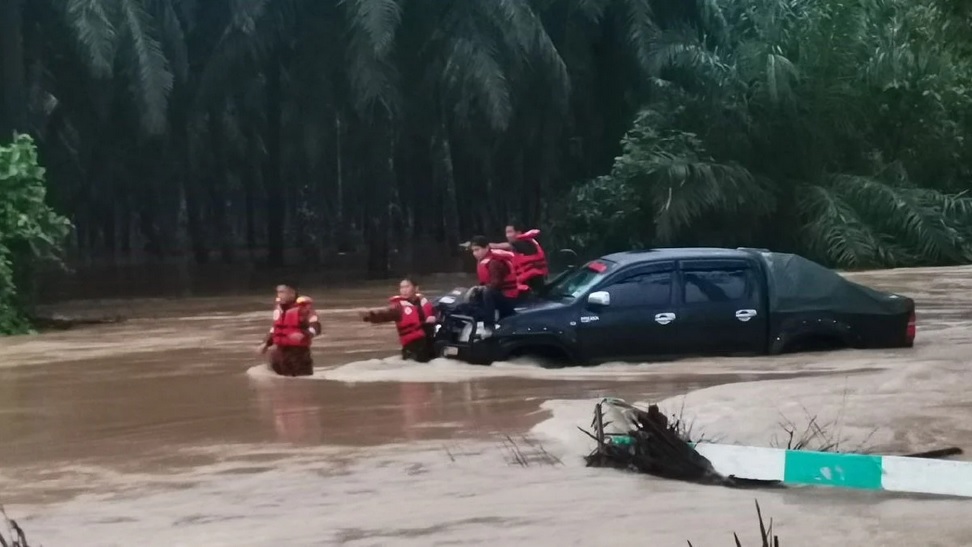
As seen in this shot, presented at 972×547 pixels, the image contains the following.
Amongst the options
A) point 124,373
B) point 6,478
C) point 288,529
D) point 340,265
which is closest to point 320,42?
point 340,265

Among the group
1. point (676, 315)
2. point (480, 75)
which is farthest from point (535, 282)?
point (480, 75)

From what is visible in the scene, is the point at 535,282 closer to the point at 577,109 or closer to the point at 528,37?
the point at 528,37

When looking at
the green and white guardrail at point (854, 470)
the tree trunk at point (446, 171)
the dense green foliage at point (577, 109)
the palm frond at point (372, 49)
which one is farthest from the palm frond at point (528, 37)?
the green and white guardrail at point (854, 470)

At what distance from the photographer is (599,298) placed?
13867 millimetres

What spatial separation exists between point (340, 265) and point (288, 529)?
31.4 meters

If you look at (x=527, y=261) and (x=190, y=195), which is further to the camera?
(x=190, y=195)

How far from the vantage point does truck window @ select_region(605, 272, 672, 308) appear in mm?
13930

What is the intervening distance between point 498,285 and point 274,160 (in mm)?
23018

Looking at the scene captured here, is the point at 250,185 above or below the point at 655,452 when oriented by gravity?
above

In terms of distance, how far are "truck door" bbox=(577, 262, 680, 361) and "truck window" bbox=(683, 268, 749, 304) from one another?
190 mm

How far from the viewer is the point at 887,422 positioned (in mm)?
10219

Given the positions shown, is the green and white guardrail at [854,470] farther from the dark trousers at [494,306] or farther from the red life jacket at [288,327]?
the red life jacket at [288,327]

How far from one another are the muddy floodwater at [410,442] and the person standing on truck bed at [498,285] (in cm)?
59

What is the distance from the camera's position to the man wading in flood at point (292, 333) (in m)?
14.0
